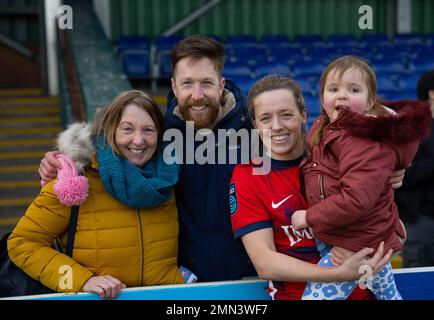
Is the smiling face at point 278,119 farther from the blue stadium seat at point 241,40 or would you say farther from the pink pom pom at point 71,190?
the blue stadium seat at point 241,40

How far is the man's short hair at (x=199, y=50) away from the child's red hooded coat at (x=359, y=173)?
2.01 feet

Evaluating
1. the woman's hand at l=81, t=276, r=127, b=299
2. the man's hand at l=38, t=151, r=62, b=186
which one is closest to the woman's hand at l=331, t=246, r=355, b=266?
the woman's hand at l=81, t=276, r=127, b=299

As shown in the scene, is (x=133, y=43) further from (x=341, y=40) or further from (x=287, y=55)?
(x=341, y=40)

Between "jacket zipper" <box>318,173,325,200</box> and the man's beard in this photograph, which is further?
the man's beard

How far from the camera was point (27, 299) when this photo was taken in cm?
185

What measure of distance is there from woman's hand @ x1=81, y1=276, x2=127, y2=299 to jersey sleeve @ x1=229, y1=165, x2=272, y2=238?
44 centimetres

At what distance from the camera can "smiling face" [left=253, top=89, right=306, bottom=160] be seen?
75.7 inches

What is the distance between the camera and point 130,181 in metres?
1.99

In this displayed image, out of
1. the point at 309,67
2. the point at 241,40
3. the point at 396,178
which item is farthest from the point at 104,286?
the point at 241,40

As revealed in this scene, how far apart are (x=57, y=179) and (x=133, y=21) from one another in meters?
9.87

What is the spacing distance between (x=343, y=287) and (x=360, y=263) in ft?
0.45

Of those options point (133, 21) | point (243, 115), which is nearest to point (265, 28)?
point (133, 21)

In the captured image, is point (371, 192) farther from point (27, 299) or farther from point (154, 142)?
point (27, 299)

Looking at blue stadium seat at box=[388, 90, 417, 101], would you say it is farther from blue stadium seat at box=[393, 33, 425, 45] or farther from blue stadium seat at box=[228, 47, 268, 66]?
blue stadium seat at box=[393, 33, 425, 45]
